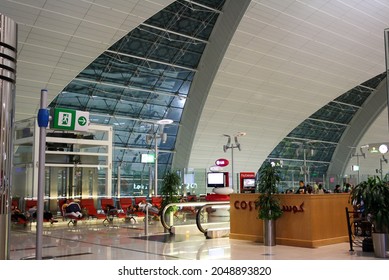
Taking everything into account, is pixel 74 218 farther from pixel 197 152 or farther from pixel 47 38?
pixel 197 152

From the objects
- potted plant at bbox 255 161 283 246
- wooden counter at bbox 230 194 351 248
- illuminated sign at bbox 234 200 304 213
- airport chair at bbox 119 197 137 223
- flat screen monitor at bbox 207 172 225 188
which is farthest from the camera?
flat screen monitor at bbox 207 172 225 188

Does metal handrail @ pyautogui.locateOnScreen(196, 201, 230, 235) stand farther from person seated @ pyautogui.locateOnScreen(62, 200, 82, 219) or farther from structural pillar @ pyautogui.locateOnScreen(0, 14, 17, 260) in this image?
structural pillar @ pyautogui.locateOnScreen(0, 14, 17, 260)

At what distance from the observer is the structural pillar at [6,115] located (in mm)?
5008

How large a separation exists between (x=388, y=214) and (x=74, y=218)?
39.3ft

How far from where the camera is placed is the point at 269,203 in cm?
1034

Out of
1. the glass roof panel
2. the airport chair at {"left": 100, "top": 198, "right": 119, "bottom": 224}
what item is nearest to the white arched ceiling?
the glass roof panel

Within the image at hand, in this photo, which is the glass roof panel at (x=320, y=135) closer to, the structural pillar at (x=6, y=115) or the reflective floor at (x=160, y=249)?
the reflective floor at (x=160, y=249)

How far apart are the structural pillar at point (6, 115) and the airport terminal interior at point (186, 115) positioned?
0.07 feet

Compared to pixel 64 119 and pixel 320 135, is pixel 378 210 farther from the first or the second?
pixel 320 135

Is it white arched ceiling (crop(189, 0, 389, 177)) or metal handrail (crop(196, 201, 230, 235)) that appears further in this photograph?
white arched ceiling (crop(189, 0, 389, 177))

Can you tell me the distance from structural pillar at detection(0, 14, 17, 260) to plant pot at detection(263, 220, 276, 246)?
6.50 metres

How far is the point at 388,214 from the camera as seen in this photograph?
27.2 ft

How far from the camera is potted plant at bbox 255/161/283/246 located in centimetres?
1033

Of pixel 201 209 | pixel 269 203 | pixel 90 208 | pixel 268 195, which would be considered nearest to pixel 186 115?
pixel 90 208
